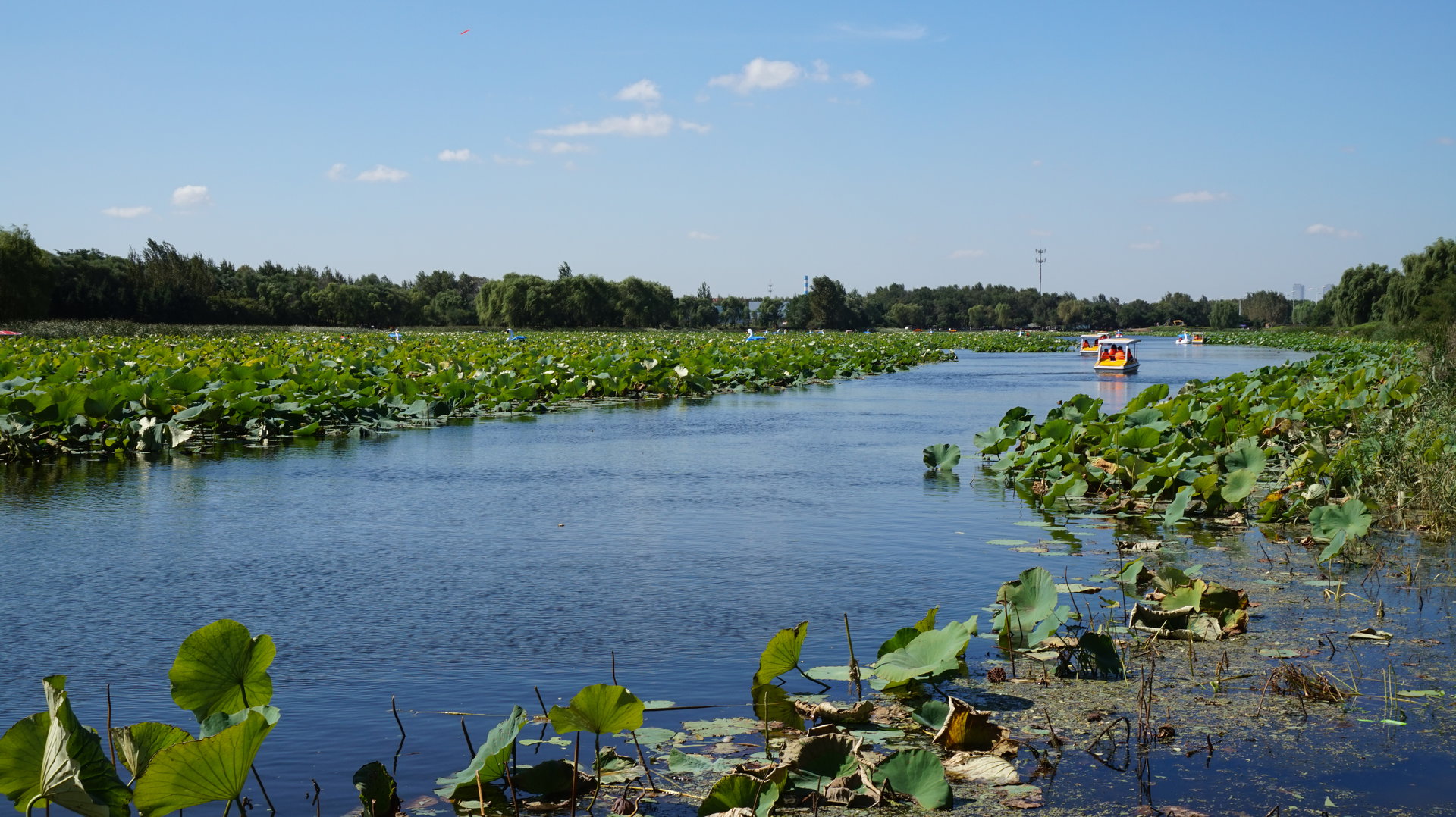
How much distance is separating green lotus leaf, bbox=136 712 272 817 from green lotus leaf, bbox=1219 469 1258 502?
22.2 ft

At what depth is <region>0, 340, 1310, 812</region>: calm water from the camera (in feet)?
14.5

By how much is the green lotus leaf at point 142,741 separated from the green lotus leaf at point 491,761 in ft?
2.38

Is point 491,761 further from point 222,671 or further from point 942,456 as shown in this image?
point 942,456

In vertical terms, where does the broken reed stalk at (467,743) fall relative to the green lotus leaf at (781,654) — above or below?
below

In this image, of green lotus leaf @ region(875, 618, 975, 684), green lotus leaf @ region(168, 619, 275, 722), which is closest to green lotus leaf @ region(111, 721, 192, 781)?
green lotus leaf @ region(168, 619, 275, 722)

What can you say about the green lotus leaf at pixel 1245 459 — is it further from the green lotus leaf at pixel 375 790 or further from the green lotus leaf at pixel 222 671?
the green lotus leaf at pixel 222 671

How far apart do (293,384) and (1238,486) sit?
458 inches

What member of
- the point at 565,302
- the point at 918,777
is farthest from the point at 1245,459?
the point at 565,302

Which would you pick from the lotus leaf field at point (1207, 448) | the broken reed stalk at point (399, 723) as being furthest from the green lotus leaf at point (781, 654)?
the lotus leaf field at point (1207, 448)

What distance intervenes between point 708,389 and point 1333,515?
17.8 metres

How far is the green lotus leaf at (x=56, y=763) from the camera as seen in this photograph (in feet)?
8.73

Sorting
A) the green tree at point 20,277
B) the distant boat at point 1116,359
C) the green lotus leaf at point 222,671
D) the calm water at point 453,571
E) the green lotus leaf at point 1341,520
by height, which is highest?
the green tree at point 20,277

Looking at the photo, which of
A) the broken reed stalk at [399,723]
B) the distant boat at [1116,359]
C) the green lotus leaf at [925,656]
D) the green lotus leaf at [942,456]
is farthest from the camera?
the distant boat at [1116,359]

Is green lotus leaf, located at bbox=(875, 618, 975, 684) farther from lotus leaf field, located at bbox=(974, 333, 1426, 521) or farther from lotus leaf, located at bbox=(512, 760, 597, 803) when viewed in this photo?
lotus leaf field, located at bbox=(974, 333, 1426, 521)
